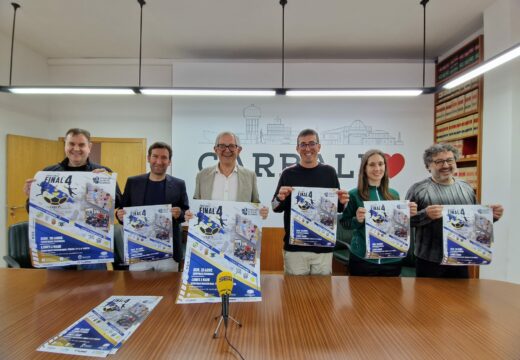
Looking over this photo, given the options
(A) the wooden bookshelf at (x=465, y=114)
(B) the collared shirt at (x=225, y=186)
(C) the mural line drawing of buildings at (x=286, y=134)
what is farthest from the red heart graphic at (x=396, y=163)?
(B) the collared shirt at (x=225, y=186)

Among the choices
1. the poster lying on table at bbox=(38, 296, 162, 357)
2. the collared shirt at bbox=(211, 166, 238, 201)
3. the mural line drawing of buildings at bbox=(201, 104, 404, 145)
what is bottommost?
the poster lying on table at bbox=(38, 296, 162, 357)

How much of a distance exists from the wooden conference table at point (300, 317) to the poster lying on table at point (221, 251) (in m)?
0.07

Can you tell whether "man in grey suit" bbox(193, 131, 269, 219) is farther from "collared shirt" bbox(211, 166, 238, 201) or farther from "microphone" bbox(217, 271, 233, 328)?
"microphone" bbox(217, 271, 233, 328)

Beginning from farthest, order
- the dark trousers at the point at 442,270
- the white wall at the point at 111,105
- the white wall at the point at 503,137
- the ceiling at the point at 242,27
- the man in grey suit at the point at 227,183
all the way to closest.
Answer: the white wall at the point at 111,105, the ceiling at the point at 242,27, the white wall at the point at 503,137, the man in grey suit at the point at 227,183, the dark trousers at the point at 442,270

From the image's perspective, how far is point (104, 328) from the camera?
98 cm

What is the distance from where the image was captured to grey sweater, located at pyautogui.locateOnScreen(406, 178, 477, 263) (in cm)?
172

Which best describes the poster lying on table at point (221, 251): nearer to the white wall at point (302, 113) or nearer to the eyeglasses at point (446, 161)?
the eyeglasses at point (446, 161)

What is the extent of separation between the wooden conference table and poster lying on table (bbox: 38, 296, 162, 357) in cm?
3

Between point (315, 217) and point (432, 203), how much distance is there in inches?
32.5

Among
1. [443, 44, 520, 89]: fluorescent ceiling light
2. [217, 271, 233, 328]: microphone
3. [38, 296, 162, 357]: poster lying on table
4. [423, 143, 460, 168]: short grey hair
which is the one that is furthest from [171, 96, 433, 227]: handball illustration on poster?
[217, 271, 233, 328]: microphone

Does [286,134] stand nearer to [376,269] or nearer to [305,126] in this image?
[305,126]

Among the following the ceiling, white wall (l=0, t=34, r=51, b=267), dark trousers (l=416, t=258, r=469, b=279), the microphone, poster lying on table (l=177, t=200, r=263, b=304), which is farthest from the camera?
white wall (l=0, t=34, r=51, b=267)

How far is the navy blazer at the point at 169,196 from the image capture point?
189 centimetres

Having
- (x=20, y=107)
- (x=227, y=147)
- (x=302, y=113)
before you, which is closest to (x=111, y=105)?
(x=20, y=107)
